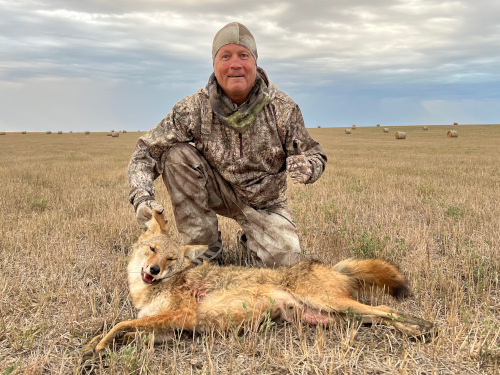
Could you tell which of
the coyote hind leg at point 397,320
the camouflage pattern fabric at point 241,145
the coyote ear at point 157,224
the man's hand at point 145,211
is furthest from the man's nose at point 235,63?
the coyote hind leg at point 397,320

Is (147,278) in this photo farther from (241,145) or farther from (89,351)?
(241,145)

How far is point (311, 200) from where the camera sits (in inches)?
325

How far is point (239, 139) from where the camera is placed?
4613 millimetres

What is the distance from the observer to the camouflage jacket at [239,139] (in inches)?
181

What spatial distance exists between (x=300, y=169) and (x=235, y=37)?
163 cm

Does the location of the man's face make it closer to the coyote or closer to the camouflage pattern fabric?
the camouflage pattern fabric

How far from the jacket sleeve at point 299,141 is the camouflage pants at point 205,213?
2.69 ft

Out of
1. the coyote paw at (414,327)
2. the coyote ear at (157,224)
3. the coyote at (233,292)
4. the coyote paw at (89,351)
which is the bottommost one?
the coyote paw at (89,351)

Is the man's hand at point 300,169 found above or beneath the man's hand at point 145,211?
above

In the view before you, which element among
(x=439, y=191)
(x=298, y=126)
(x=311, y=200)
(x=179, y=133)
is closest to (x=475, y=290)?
(x=298, y=126)

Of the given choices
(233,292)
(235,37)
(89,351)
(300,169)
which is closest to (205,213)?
(300,169)

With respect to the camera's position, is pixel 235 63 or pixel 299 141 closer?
pixel 235 63

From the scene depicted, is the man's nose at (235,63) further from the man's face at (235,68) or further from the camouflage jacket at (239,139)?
the camouflage jacket at (239,139)

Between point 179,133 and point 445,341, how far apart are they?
3.45 m
